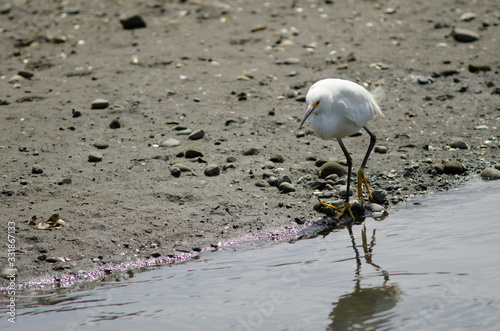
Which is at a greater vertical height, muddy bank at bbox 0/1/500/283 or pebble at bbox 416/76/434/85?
pebble at bbox 416/76/434/85

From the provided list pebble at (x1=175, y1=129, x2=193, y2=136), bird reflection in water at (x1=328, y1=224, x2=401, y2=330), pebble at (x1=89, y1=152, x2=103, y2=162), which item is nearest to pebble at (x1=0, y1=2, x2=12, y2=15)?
pebble at (x1=175, y1=129, x2=193, y2=136)

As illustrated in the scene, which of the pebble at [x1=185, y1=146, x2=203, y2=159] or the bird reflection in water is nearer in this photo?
the bird reflection in water

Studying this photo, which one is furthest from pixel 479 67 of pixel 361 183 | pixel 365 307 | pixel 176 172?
pixel 365 307

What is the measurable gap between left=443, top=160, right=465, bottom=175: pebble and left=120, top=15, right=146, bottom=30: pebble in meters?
7.72

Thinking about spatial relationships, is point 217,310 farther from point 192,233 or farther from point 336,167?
point 336,167

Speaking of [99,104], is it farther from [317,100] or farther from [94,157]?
[317,100]

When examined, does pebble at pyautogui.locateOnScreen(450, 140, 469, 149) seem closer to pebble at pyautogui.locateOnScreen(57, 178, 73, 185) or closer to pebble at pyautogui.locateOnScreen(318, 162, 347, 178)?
pebble at pyautogui.locateOnScreen(318, 162, 347, 178)

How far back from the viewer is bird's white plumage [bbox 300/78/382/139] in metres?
5.60

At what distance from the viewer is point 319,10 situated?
1284 centimetres

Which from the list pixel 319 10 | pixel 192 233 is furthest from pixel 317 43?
pixel 192 233

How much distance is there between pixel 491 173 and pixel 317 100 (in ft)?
8.46

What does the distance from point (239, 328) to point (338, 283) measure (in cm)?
105

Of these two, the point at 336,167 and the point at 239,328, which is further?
the point at 336,167

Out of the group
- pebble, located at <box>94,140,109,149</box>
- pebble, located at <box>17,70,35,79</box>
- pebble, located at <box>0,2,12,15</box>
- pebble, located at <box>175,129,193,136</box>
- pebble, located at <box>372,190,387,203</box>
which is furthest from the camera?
pebble, located at <box>0,2,12,15</box>
